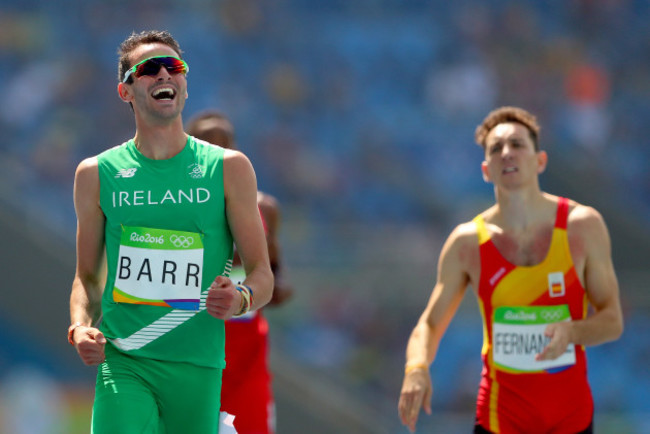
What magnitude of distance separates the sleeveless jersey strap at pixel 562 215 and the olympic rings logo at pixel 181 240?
2014 mm

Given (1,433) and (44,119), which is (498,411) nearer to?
(1,433)

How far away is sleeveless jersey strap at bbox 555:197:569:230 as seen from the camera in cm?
521

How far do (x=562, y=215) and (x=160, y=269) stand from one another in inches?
85.7

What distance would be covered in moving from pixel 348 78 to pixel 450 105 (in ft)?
4.95

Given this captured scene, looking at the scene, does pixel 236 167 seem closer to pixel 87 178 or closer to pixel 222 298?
pixel 87 178

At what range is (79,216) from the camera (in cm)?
416

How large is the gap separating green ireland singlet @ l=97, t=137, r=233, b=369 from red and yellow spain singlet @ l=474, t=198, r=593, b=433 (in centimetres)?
161

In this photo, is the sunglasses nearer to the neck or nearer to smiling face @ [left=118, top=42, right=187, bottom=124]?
smiling face @ [left=118, top=42, right=187, bottom=124]

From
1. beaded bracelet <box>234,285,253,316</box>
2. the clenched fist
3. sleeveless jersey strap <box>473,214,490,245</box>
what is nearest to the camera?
the clenched fist

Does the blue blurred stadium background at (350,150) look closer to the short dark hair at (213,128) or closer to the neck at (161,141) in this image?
the short dark hair at (213,128)

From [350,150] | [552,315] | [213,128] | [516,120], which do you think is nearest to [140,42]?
[213,128]

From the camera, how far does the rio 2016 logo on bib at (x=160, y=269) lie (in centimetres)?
401

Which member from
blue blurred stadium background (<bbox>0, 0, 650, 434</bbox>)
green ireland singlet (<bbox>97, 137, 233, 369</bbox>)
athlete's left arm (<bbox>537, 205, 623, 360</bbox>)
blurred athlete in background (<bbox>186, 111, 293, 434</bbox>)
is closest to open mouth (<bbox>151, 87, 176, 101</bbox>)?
green ireland singlet (<bbox>97, 137, 233, 369</bbox>)

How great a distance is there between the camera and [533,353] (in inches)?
200
